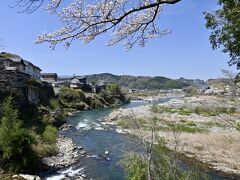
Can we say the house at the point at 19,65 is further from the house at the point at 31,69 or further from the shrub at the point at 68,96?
the shrub at the point at 68,96

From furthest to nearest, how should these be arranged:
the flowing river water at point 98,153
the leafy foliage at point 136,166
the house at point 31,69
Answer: the house at point 31,69
the flowing river water at point 98,153
the leafy foliage at point 136,166

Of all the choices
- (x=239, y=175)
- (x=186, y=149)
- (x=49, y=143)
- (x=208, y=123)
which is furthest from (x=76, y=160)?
(x=208, y=123)

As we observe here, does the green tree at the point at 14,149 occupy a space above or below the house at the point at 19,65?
below

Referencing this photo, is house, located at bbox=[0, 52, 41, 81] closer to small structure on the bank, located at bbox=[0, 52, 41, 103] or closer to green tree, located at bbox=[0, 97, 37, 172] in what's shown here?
small structure on the bank, located at bbox=[0, 52, 41, 103]

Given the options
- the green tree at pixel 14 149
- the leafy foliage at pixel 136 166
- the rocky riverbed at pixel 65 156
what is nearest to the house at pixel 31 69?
the rocky riverbed at pixel 65 156

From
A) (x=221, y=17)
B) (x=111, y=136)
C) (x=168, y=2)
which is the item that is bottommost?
(x=111, y=136)

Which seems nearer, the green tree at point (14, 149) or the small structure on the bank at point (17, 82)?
the green tree at point (14, 149)

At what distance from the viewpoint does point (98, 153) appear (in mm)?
24812

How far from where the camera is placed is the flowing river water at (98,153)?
741 inches

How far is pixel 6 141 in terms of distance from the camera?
59.5ft

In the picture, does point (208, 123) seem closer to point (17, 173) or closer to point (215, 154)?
point (215, 154)

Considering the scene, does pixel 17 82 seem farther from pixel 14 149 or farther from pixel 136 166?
pixel 136 166

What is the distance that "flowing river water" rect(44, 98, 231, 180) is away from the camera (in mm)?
18812

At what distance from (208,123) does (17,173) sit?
27.9 meters
